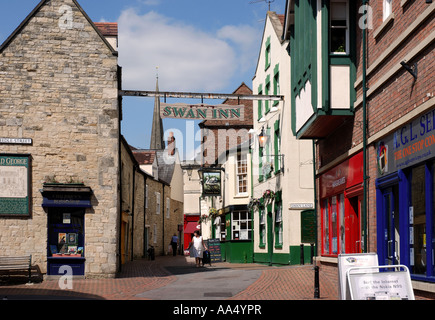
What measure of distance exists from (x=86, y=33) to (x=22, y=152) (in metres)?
4.47

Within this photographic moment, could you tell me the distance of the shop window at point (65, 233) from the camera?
67.2 feet

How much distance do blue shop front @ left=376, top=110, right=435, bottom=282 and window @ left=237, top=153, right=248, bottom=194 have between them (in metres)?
21.4

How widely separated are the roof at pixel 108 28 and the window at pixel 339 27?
10557 millimetres

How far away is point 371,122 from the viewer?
13570 millimetres

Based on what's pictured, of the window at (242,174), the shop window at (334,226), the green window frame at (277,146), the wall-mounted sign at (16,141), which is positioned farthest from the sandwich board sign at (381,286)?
the window at (242,174)

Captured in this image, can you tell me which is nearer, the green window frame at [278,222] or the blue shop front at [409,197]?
the blue shop front at [409,197]

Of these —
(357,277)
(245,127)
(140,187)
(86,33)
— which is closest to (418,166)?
(357,277)

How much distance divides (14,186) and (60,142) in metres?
1.99

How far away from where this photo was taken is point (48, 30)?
69.7ft

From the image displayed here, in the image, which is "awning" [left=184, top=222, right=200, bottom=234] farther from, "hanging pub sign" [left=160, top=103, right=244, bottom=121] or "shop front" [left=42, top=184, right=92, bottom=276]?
"shop front" [left=42, top=184, right=92, bottom=276]

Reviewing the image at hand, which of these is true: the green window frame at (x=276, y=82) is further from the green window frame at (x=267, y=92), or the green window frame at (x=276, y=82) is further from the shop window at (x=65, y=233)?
the shop window at (x=65, y=233)

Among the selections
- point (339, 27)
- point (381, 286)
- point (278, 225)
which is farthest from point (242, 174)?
point (381, 286)
